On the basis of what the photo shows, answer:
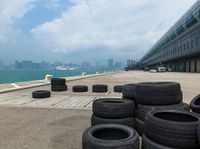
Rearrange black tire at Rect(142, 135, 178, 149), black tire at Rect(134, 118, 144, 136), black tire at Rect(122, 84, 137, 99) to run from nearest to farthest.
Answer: black tire at Rect(142, 135, 178, 149)
black tire at Rect(134, 118, 144, 136)
black tire at Rect(122, 84, 137, 99)

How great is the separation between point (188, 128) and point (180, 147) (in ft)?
1.22

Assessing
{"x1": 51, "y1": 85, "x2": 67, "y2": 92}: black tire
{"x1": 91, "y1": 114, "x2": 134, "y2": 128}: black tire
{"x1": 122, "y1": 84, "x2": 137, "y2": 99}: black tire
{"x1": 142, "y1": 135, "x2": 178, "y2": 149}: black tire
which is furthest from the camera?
{"x1": 51, "y1": 85, "x2": 67, "y2": 92}: black tire

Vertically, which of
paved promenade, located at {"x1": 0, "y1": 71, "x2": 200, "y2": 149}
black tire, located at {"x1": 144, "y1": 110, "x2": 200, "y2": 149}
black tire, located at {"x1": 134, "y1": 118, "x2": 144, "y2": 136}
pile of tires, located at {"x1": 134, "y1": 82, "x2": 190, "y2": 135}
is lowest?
paved promenade, located at {"x1": 0, "y1": 71, "x2": 200, "y2": 149}

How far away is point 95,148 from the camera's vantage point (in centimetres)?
397

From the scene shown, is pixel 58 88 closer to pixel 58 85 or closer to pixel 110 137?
pixel 58 85

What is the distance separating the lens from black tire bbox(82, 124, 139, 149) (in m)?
3.93

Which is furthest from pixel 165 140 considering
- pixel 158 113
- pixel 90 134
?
pixel 90 134

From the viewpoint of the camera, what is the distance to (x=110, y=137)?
16.1ft

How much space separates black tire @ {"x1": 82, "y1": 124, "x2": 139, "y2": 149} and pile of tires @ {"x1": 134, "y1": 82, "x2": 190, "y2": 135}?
1.22 m

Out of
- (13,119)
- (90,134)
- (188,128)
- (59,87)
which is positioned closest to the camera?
(188,128)

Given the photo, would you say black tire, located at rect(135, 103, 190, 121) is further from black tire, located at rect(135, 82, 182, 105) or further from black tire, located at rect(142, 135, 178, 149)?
black tire, located at rect(142, 135, 178, 149)

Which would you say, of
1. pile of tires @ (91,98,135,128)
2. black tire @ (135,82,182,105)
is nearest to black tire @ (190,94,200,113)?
black tire @ (135,82,182,105)

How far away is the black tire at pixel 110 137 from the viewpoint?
3928 millimetres

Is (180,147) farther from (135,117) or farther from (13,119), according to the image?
(13,119)
